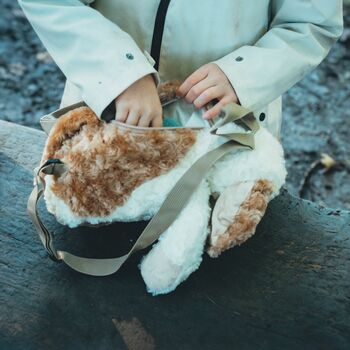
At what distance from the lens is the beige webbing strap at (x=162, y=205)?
0.99m

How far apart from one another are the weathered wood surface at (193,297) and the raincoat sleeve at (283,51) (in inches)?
11.7

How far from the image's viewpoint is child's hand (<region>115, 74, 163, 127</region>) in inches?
40.4

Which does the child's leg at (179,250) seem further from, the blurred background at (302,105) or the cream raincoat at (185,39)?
the blurred background at (302,105)

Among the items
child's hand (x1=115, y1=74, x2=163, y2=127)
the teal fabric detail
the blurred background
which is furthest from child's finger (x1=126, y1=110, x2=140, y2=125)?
the blurred background

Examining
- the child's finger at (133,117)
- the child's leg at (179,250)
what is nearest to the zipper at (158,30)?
the child's finger at (133,117)

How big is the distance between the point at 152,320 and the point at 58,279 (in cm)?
21

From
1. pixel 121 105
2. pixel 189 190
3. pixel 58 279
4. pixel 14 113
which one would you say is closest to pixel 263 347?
pixel 189 190

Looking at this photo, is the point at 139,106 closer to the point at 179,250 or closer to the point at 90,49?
the point at 90,49

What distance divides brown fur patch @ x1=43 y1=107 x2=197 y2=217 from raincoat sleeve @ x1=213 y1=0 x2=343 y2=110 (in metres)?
0.19

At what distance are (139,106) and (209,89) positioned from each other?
153 mm

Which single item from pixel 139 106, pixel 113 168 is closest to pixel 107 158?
pixel 113 168

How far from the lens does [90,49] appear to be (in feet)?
3.54

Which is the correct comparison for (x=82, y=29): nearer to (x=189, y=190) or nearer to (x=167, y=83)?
(x=167, y=83)

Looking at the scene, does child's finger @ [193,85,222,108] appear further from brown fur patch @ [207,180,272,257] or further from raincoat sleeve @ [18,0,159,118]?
brown fur patch @ [207,180,272,257]
